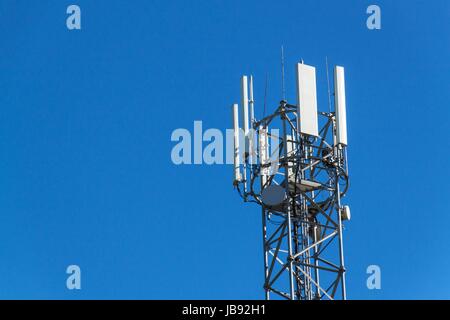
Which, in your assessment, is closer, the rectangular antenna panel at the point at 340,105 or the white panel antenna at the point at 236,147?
the rectangular antenna panel at the point at 340,105

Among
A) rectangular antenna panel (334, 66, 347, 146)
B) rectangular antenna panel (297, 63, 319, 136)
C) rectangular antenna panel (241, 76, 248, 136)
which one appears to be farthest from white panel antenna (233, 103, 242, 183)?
rectangular antenna panel (334, 66, 347, 146)

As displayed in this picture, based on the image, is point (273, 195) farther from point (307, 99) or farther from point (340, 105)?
point (340, 105)

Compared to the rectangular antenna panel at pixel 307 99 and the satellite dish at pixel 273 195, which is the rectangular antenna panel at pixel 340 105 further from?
the satellite dish at pixel 273 195

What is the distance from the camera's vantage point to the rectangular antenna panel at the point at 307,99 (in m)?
34.0

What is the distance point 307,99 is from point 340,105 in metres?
1.04

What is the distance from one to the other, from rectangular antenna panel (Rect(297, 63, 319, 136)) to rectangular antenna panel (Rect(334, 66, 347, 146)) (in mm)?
645

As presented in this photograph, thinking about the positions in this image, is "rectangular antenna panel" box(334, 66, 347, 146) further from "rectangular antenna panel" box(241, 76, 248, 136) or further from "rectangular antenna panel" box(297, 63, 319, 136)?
"rectangular antenna panel" box(241, 76, 248, 136)

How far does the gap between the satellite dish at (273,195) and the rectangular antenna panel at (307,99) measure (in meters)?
1.81

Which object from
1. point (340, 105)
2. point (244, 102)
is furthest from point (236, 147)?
point (340, 105)

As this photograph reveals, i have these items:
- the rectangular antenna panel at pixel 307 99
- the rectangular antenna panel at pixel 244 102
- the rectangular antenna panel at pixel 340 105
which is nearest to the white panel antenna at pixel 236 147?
the rectangular antenna panel at pixel 244 102

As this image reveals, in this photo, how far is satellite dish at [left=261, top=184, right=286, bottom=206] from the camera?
110 ft

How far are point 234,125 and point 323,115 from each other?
2.68m
